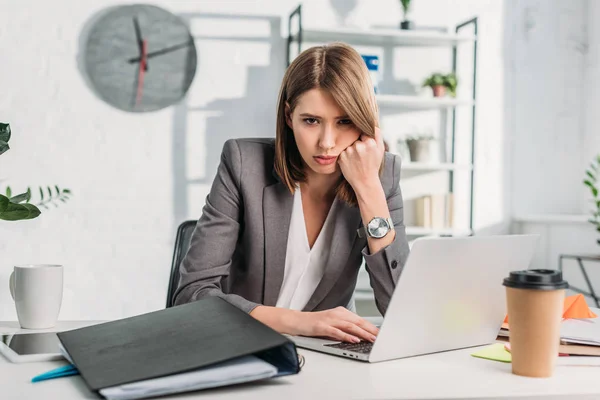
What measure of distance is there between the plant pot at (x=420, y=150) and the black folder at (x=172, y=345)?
2.59m

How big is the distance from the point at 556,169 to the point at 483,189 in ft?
1.41

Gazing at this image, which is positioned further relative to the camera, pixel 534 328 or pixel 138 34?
pixel 138 34

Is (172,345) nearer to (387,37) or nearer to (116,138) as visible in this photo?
(116,138)

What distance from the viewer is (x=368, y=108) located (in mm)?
1458

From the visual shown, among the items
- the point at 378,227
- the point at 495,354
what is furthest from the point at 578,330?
the point at 378,227

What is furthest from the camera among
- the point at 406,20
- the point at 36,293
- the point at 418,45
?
the point at 418,45

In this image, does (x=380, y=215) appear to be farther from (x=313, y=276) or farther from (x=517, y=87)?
(x=517, y=87)

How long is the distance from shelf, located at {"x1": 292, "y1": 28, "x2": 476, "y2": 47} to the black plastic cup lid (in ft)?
8.33

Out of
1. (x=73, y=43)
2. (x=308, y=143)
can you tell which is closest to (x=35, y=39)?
(x=73, y=43)

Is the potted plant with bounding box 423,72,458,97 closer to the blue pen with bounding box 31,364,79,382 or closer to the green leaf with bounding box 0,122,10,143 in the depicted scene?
the green leaf with bounding box 0,122,10,143

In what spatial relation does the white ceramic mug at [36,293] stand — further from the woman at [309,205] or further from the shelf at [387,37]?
the shelf at [387,37]

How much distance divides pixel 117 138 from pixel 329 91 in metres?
2.10

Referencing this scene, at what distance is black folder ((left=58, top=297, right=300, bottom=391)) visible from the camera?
0.77 m

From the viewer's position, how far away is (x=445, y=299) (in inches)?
39.3
